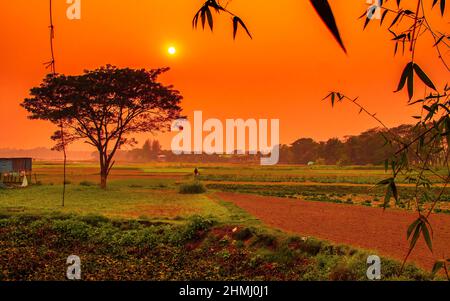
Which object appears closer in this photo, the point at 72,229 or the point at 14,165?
the point at 72,229

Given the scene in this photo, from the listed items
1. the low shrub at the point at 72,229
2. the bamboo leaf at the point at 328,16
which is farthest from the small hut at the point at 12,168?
the bamboo leaf at the point at 328,16

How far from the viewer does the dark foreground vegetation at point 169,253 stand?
953 cm

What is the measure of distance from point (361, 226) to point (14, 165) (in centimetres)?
3042

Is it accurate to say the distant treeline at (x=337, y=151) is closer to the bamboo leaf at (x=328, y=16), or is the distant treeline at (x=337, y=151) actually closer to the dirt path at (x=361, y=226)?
the dirt path at (x=361, y=226)

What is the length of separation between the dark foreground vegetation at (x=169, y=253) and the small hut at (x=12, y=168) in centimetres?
2079

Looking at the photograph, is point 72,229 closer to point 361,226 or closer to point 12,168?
point 361,226

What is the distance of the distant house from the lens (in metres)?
33.3

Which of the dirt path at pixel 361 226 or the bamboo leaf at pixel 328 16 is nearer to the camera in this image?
the bamboo leaf at pixel 328 16

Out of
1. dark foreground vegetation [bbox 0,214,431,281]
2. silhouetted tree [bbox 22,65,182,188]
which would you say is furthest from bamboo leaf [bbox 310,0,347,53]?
silhouetted tree [bbox 22,65,182,188]

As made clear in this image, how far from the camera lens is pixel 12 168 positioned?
34188mm

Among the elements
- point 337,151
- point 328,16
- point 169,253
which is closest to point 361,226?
point 169,253

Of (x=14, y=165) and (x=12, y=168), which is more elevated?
(x=14, y=165)

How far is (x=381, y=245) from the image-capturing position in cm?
1181

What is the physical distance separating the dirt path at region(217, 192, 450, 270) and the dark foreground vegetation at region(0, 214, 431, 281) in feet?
5.66
